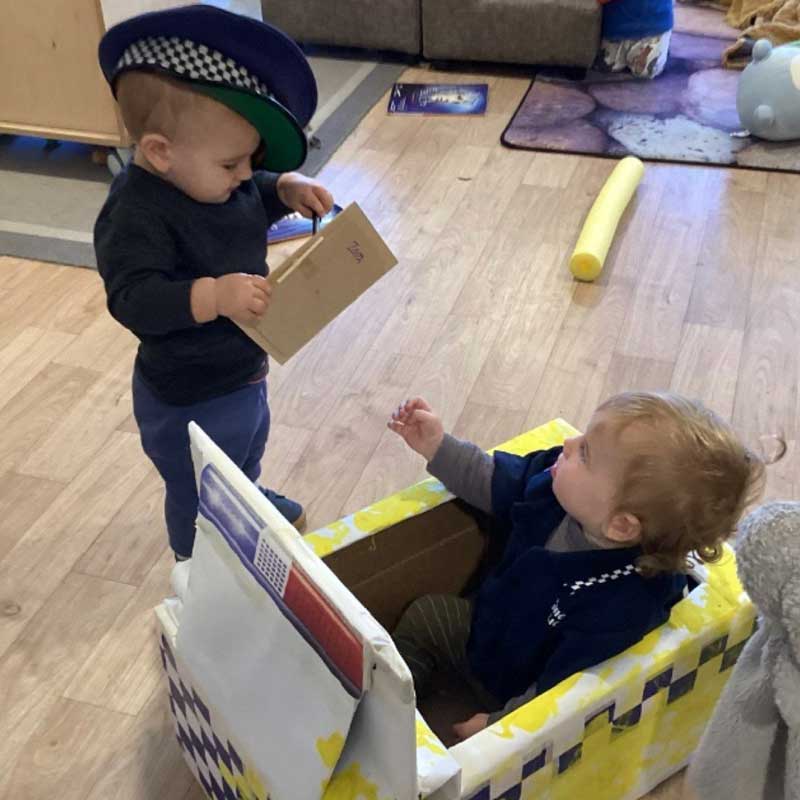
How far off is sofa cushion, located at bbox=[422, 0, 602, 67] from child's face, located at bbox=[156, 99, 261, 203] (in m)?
2.05

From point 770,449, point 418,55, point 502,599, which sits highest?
point 502,599

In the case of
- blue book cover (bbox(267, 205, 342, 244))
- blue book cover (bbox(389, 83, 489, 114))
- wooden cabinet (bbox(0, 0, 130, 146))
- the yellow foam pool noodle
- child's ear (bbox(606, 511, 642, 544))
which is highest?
child's ear (bbox(606, 511, 642, 544))

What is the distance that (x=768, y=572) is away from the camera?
74 cm

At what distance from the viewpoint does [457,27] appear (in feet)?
9.52

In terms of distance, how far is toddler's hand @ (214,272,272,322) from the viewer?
100 centimetres

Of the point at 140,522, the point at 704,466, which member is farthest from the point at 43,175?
the point at 704,466

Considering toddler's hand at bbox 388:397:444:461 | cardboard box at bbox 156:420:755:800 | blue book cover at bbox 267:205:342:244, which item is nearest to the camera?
cardboard box at bbox 156:420:755:800

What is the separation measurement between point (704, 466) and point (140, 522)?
0.88 meters

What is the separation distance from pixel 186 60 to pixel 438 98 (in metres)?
1.97

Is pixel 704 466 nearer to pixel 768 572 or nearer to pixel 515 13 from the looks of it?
pixel 768 572

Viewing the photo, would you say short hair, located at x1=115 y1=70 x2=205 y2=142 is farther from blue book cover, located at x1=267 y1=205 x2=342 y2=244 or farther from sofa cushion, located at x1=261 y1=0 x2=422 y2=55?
sofa cushion, located at x1=261 y1=0 x2=422 y2=55

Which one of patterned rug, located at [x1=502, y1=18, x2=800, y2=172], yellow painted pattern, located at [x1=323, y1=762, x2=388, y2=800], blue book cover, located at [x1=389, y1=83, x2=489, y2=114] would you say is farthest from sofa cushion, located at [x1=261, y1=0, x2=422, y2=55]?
yellow painted pattern, located at [x1=323, y1=762, x2=388, y2=800]

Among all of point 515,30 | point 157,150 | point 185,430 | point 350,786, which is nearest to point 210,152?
point 157,150

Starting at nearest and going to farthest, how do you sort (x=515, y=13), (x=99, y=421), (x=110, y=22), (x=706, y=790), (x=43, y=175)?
(x=706, y=790) < (x=99, y=421) < (x=110, y=22) < (x=43, y=175) < (x=515, y=13)
